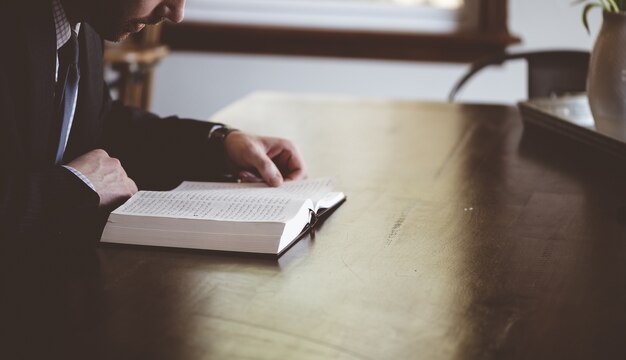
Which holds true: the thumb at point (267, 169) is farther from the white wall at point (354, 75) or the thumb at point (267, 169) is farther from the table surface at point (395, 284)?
the white wall at point (354, 75)

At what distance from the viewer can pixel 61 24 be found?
147 cm

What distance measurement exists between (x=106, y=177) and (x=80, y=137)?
32 centimetres

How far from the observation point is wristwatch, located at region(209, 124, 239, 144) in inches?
64.8

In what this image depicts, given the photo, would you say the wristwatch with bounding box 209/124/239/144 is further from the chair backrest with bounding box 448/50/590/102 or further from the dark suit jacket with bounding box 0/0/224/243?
the chair backrest with bounding box 448/50/590/102

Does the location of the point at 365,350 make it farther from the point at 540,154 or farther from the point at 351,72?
the point at 351,72

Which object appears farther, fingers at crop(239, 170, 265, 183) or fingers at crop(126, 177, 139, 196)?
fingers at crop(239, 170, 265, 183)

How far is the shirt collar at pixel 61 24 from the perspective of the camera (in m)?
1.44

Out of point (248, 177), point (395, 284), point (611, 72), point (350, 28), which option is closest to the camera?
point (395, 284)

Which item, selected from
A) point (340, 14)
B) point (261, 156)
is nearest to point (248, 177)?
point (261, 156)

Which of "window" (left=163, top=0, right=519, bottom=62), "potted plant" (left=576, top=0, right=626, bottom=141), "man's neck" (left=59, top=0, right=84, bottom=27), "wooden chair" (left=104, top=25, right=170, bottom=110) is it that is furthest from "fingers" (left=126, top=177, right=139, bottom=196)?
"window" (left=163, top=0, right=519, bottom=62)

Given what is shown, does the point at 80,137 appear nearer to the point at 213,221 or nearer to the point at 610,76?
the point at 213,221

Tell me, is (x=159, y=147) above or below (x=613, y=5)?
below

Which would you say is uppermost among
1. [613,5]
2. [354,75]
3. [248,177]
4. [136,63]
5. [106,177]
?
[613,5]

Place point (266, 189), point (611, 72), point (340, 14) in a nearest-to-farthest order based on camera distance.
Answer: point (266, 189) → point (611, 72) → point (340, 14)
